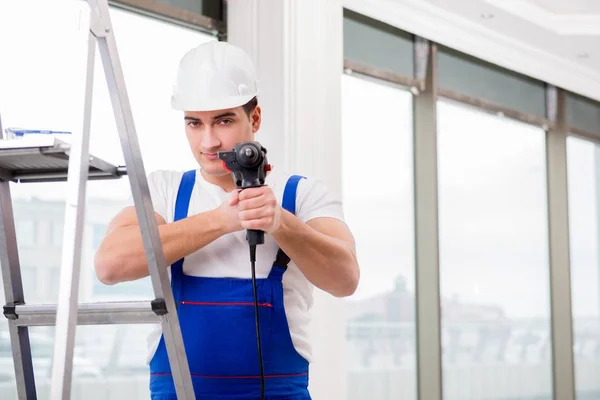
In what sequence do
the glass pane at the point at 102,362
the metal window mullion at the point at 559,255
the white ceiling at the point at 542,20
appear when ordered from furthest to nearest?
the metal window mullion at the point at 559,255 → the white ceiling at the point at 542,20 → the glass pane at the point at 102,362

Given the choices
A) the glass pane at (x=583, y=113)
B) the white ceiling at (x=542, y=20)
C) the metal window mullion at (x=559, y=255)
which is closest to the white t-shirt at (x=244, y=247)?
the white ceiling at (x=542, y=20)

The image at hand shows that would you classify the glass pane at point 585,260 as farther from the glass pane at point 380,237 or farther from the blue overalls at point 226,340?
the blue overalls at point 226,340

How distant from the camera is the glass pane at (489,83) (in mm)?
5062

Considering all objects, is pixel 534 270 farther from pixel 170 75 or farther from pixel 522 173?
pixel 170 75

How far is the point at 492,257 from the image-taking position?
212 inches

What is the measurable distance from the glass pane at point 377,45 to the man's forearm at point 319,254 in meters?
2.87

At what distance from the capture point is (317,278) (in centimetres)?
156

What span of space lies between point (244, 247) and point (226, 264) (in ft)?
0.15

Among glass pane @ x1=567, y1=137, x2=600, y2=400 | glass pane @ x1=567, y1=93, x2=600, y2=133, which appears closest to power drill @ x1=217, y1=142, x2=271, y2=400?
glass pane @ x1=567, y1=93, x2=600, y2=133

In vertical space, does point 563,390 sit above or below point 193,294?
below

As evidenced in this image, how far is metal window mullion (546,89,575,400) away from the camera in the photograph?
5.99 meters

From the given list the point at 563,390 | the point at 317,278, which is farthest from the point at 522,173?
the point at 317,278

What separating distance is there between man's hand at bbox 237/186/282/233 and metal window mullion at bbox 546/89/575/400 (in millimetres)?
4962

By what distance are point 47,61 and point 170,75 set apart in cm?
60
